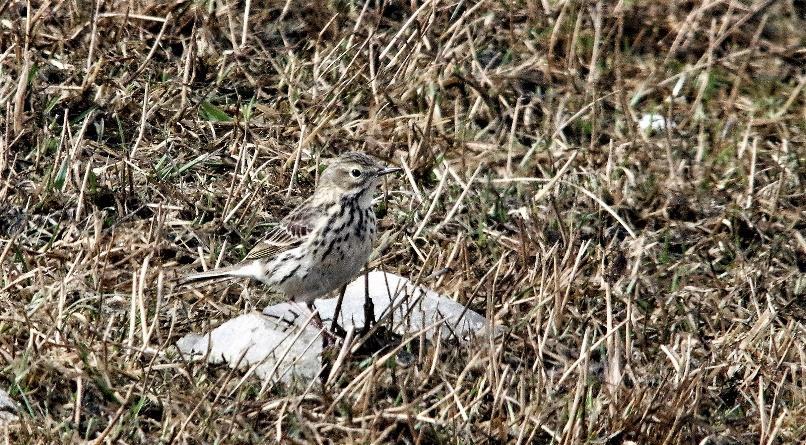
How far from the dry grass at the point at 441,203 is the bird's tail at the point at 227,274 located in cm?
8

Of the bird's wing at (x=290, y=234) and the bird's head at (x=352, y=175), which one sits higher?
the bird's head at (x=352, y=175)

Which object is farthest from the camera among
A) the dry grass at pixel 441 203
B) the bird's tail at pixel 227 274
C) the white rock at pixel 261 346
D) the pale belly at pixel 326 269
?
the bird's tail at pixel 227 274

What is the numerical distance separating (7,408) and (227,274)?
145 cm

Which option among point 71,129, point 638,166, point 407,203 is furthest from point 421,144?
point 71,129

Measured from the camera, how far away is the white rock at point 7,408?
5.71 meters

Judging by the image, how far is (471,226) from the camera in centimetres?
809

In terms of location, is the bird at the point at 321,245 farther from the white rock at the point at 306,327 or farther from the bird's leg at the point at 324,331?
the bird's leg at the point at 324,331

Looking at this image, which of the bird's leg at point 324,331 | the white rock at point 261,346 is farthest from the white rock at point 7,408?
the bird's leg at point 324,331

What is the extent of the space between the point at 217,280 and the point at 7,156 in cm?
136

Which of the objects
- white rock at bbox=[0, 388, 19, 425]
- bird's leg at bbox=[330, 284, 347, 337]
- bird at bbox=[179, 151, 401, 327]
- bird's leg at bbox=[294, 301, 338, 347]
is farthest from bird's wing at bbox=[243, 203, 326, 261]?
white rock at bbox=[0, 388, 19, 425]

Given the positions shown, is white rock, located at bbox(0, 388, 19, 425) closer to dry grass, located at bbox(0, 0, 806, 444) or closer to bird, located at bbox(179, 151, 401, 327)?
dry grass, located at bbox(0, 0, 806, 444)

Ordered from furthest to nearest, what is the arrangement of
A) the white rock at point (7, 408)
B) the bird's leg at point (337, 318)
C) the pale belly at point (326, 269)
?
the pale belly at point (326, 269)
the bird's leg at point (337, 318)
the white rock at point (7, 408)

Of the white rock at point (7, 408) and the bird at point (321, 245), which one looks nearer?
the white rock at point (7, 408)

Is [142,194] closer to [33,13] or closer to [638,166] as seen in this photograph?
[33,13]
